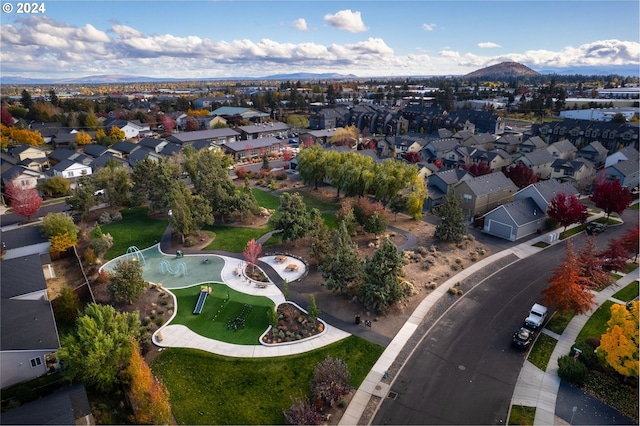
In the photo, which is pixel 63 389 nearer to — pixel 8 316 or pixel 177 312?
pixel 8 316

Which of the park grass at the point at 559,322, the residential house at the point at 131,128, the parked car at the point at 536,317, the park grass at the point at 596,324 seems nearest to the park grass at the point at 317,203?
the parked car at the point at 536,317

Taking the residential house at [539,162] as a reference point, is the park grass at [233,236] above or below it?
below

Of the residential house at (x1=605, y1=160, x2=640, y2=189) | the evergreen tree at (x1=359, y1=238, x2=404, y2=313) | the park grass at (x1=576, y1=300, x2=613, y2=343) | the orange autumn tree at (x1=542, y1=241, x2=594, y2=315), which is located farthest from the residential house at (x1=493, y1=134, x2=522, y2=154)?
the evergreen tree at (x1=359, y1=238, x2=404, y2=313)

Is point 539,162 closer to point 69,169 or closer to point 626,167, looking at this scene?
point 626,167

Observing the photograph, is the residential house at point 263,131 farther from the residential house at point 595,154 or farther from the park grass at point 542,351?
the park grass at point 542,351

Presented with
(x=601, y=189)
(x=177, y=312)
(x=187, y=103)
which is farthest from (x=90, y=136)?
(x=601, y=189)

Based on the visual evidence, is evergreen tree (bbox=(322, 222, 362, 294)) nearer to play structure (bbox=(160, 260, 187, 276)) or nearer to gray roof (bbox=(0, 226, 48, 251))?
play structure (bbox=(160, 260, 187, 276))
